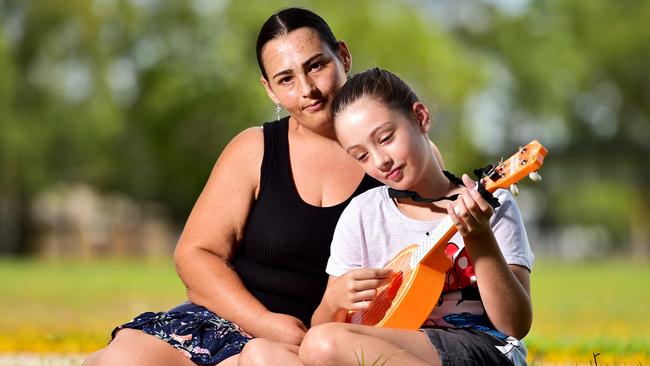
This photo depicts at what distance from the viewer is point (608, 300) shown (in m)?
16.4

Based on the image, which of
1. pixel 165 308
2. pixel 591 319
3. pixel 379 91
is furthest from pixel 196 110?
pixel 379 91

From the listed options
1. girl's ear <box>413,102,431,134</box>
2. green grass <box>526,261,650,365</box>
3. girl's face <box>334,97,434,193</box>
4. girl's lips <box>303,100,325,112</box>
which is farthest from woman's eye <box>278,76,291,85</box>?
green grass <box>526,261,650,365</box>

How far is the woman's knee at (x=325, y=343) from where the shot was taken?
3406 millimetres

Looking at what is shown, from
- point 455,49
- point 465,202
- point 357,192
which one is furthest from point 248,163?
point 455,49

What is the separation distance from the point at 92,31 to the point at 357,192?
33.7m

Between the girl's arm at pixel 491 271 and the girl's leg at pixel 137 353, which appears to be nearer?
the girl's arm at pixel 491 271

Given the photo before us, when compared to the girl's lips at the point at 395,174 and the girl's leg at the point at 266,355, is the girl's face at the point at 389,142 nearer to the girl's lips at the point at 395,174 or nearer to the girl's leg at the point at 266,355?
the girl's lips at the point at 395,174

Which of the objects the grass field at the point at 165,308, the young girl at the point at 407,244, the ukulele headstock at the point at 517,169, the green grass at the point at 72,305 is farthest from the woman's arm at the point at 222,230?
the green grass at the point at 72,305

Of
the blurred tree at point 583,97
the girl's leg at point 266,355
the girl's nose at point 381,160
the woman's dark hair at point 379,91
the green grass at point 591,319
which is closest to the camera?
the girl's leg at point 266,355

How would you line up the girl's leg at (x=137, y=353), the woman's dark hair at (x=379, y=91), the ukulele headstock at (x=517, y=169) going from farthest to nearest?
the girl's leg at (x=137, y=353), the woman's dark hair at (x=379, y=91), the ukulele headstock at (x=517, y=169)

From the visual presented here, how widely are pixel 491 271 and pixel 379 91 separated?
757 millimetres

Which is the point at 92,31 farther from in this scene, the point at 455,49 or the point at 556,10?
the point at 556,10

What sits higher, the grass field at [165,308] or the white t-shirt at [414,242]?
the grass field at [165,308]

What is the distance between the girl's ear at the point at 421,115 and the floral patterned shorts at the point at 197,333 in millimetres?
1058
